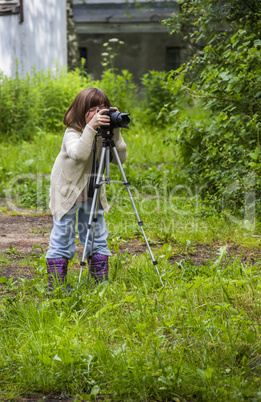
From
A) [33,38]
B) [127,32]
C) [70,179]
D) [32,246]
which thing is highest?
[33,38]

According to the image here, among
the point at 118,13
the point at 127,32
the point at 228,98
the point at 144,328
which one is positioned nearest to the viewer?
the point at 144,328

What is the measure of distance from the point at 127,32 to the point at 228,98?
14279mm

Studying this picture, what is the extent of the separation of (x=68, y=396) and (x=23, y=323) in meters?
0.76

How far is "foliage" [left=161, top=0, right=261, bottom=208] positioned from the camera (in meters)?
5.38

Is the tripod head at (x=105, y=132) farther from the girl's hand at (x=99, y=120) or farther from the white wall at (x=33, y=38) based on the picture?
the white wall at (x=33, y=38)

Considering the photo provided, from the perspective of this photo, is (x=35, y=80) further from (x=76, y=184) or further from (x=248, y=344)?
(x=248, y=344)

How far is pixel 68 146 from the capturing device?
3707 mm

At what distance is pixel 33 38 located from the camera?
1248 cm

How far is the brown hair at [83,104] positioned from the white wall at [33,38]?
7.97 metres

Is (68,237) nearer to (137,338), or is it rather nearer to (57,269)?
(57,269)

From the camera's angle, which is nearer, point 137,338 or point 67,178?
point 137,338

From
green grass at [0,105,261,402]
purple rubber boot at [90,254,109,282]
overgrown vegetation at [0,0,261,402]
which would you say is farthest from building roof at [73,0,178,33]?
purple rubber boot at [90,254,109,282]

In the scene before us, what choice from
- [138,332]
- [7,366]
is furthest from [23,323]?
[138,332]

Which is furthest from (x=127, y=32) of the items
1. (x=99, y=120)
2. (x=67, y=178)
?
(x=99, y=120)
